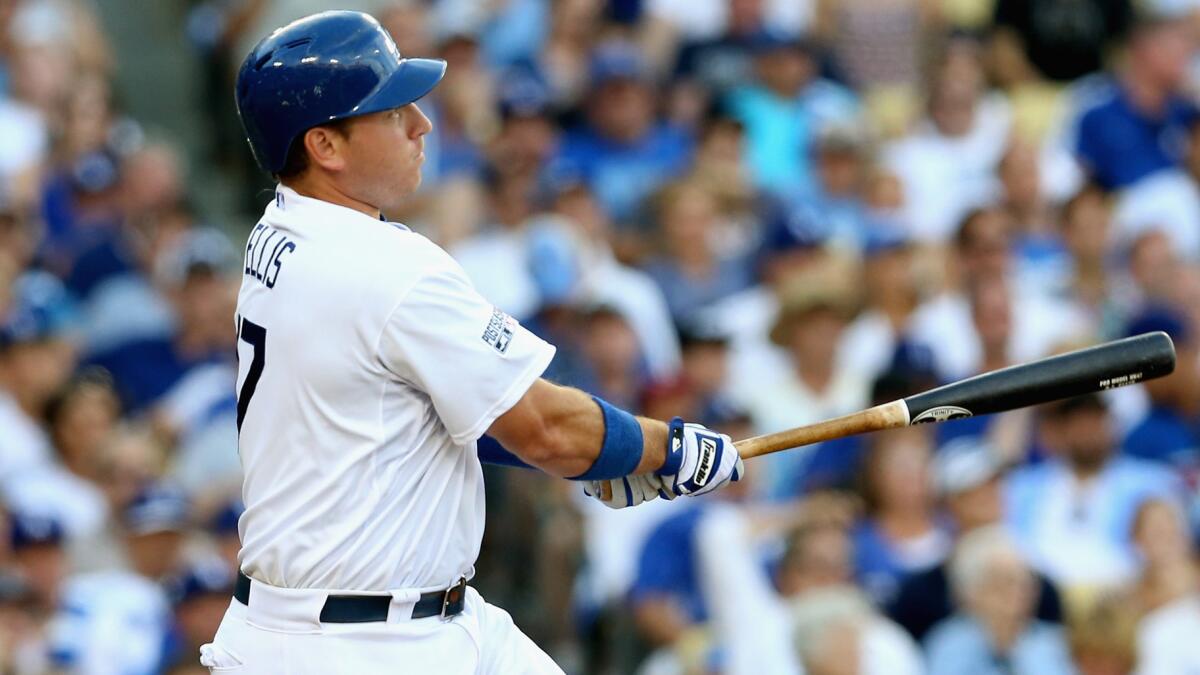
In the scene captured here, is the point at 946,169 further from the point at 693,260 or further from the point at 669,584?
the point at 669,584

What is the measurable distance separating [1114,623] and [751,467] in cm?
141

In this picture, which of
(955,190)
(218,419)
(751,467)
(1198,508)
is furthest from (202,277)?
(1198,508)

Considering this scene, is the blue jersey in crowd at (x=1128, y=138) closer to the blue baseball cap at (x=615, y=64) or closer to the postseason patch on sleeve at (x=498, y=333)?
the blue baseball cap at (x=615, y=64)

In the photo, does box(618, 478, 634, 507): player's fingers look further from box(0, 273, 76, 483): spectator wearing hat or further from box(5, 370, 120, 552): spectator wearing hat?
box(0, 273, 76, 483): spectator wearing hat

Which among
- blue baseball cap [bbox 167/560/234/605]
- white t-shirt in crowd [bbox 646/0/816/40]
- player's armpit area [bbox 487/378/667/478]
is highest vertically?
player's armpit area [bbox 487/378/667/478]

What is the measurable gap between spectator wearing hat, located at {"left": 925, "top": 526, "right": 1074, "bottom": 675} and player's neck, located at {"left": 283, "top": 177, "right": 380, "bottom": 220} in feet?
12.1

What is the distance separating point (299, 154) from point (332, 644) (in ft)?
3.04

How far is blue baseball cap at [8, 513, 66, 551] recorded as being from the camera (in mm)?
6961

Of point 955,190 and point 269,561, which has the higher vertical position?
point 269,561

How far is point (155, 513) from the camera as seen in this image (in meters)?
7.01

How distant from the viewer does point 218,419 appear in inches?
301

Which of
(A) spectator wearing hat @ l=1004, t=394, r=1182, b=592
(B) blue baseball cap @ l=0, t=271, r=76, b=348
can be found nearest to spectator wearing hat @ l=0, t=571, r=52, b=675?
(B) blue baseball cap @ l=0, t=271, r=76, b=348

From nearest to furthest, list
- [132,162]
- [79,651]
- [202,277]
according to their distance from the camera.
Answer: [79,651] < [202,277] < [132,162]

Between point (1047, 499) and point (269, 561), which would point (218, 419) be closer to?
point (1047, 499)
